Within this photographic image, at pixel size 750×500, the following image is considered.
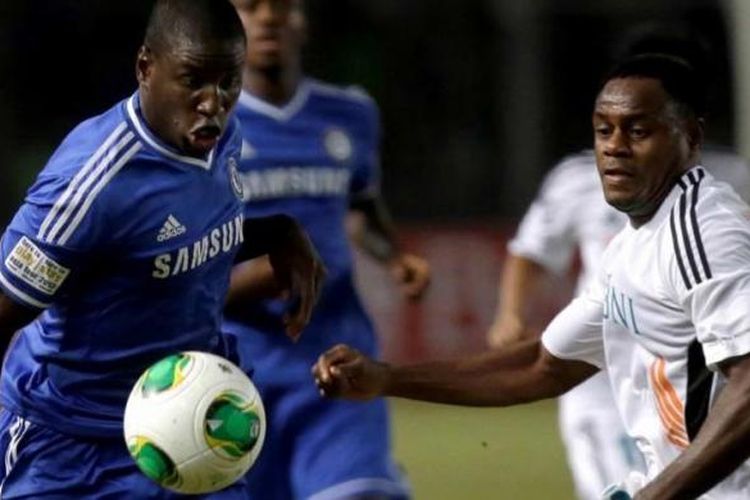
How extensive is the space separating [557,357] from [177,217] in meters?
1.14

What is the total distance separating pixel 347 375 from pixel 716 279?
3.50 ft

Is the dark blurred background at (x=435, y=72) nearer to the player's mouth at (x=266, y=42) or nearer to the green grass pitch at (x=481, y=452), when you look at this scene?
the green grass pitch at (x=481, y=452)

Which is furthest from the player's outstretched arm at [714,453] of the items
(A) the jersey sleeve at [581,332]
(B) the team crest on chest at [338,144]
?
(B) the team crest on chest at [338,144]

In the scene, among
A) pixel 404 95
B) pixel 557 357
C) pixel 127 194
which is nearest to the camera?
pixel 127 194

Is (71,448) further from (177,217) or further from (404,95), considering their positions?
(404,95)

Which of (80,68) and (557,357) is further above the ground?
(557,357)

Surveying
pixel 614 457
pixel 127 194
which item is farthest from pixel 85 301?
pixel 614 457

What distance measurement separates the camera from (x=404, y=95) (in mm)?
18203

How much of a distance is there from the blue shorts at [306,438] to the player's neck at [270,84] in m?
0.90

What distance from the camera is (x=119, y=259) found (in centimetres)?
636

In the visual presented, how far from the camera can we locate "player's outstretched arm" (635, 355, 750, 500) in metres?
5.73

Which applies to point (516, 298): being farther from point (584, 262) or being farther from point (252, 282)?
point (252, 282)

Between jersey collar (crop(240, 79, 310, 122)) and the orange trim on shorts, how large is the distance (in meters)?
2.89

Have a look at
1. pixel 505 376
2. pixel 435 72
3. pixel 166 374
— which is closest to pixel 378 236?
pixel 505 376
